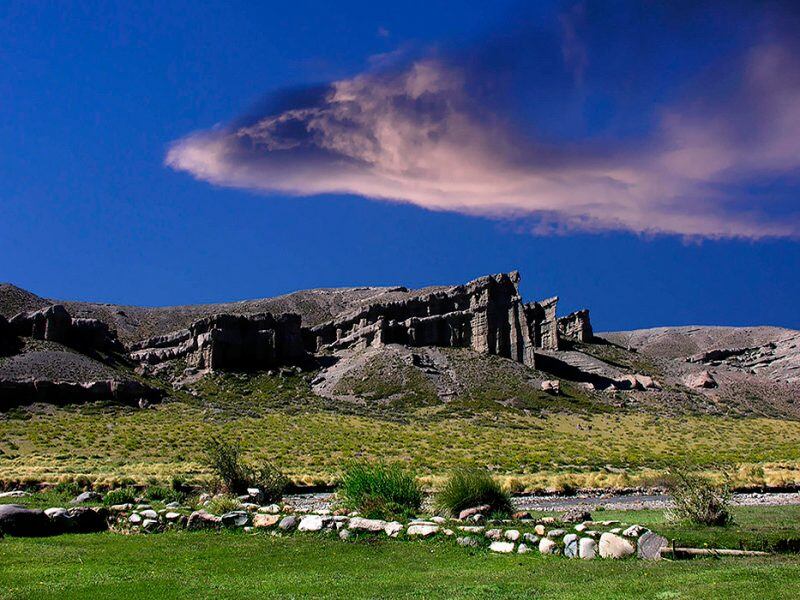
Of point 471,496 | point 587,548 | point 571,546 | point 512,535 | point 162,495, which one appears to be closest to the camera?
point 587,548

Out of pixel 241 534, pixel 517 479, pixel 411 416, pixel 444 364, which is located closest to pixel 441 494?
pixel 241 534

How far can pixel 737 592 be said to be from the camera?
1013cm

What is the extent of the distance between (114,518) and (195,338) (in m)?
78.6

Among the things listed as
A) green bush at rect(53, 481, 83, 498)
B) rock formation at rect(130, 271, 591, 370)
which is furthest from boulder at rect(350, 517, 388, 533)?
Result: rock formation at rect(130, 271, 591, 370)

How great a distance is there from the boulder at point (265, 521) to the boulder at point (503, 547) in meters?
5.78

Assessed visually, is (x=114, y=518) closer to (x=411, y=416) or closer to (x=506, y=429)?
(x=506, y=429)

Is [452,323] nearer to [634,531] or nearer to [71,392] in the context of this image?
[71,392]

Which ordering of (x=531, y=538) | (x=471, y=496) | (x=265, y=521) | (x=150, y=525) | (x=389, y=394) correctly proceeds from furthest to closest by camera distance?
(x=389, y=394), (x=471, y=496), (x=150, y=525), (x=265, y=521), (x=531, y=538)

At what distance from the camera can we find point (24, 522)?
680 inches

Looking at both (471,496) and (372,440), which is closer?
(471,496)

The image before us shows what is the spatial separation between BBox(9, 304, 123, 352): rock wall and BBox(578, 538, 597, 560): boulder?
264 feet

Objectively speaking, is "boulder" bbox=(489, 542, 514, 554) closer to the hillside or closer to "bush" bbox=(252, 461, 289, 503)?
"bush" bbox=(252, 461, 289, 503)

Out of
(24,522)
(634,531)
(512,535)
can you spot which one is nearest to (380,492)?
(512,535)

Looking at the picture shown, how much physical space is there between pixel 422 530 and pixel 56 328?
78.3 m
